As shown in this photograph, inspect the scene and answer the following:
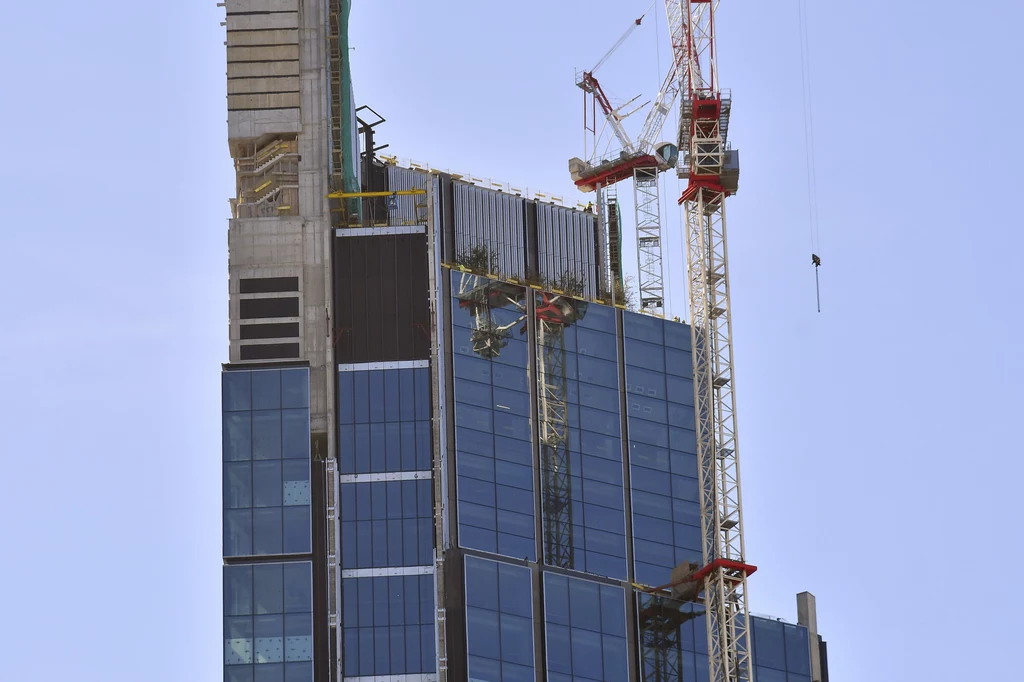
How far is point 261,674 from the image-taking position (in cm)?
19988

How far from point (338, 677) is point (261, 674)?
6.08 meters

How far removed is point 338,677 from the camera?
19962cm
